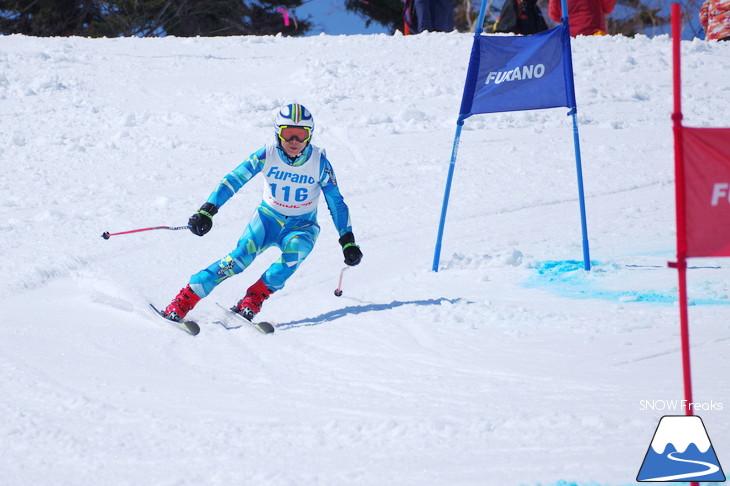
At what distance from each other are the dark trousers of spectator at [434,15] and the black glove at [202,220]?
33.8 feet

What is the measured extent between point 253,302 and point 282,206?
0.72m

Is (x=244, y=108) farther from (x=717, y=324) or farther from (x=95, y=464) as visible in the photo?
(x=95, y=464)

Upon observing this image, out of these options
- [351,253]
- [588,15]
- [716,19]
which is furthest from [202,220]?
[716,19]

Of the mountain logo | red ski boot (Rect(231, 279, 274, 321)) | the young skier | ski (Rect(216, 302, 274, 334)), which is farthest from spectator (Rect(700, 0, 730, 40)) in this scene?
the mountain logo

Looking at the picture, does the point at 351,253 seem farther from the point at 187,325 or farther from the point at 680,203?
the point at 680,203

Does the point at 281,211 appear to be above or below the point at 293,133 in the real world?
below

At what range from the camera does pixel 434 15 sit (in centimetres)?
1542

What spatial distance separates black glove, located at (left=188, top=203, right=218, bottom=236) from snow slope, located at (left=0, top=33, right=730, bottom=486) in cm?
64

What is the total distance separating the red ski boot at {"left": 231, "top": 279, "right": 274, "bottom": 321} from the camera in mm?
5773

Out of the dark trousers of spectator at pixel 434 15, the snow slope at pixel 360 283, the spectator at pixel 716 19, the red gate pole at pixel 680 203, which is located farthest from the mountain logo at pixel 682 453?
the spectator at pixel 716 19

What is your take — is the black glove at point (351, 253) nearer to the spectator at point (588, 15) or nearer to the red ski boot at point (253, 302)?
the red ski boot at point (253, 302)

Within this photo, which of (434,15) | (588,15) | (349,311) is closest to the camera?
→ (349,311)

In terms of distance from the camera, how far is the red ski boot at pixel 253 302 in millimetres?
5773

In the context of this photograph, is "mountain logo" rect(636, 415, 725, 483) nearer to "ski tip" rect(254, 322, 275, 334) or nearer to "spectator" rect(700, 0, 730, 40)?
"ski tip" rect(254, 322, 275, 334)
